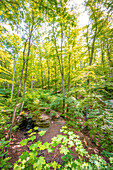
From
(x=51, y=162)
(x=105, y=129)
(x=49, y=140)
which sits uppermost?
(x=105, y=129)

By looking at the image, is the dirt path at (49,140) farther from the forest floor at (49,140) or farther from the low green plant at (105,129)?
the low green plant at (105,129)

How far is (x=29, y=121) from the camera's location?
5.01 m

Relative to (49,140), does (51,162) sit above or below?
above

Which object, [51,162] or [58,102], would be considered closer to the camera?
[51,162]

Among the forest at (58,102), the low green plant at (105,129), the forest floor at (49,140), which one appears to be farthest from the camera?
the forest floor at (49,140)

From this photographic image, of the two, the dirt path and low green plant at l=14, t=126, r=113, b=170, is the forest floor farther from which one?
low green plant at l=14, t=126, r=113, b=170

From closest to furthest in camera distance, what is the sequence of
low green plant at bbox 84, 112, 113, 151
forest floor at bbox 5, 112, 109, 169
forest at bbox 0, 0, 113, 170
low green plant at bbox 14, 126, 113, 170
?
low green plant at bbox 14, 126, 113, 170 → forest at bbox 0, 0, 113, 170 → low green plant at bbox 84, 112, 113, 151 → forest floor at bbox 5, 112, 109, 169

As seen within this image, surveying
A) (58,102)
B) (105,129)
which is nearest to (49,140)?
(58,102)

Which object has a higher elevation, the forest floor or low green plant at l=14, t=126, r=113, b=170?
low green plant at l=14, t=126, r=113, b=170

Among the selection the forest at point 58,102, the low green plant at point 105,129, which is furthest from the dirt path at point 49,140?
the low green plant at point 105,129

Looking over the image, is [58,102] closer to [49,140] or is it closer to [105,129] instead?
[49,140]

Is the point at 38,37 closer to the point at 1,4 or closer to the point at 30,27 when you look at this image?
the point at 30,27

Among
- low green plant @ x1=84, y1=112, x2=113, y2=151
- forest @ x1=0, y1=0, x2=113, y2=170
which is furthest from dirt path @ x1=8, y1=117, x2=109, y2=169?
low green plant @ x1=84, y1=112, x2=113, y2=151

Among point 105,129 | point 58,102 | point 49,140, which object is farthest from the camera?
point 58,102
